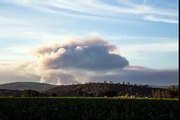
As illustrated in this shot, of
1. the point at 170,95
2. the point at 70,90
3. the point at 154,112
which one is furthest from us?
the point at 70,90

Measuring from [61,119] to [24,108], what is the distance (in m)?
6.41

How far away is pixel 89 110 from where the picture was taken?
65750mm

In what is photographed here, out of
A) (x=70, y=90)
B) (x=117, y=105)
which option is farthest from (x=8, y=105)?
(x=70, y=90)

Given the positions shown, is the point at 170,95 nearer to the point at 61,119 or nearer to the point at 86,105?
the point at 86,105

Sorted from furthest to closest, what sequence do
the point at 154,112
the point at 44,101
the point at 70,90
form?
the point at 70,90 → the point at 44,101 → the point at 154,112

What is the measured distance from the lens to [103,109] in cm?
6631

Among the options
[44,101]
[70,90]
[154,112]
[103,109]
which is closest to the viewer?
[154,112]

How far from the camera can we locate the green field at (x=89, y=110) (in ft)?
198

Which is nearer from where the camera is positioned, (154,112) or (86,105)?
(154,112)

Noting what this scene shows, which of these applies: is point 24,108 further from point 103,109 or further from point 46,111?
point 103,109

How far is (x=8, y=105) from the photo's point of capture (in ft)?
226

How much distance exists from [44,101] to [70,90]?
86962 millimetres

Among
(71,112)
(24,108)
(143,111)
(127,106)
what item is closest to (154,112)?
(143,111)

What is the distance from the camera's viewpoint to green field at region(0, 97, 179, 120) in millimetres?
60438
